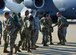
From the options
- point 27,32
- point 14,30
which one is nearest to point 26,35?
point 27,32

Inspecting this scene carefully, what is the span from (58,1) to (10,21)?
1775cm

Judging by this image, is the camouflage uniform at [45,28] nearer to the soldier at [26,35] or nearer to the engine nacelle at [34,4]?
the soldier at [26,35]

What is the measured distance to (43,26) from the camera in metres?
15.4

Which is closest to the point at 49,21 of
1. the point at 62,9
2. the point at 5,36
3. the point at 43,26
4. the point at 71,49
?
the point at 43,26

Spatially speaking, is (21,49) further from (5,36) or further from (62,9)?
(62,9)

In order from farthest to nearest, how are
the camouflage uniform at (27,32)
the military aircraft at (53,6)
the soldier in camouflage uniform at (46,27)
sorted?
the military aircraft at (53,6), the soldier in camouflage uniform at (46,27), the camouflage uniform at (27,32)

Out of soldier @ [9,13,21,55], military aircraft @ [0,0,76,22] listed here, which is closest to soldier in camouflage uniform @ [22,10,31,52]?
soldier @ [9,13,21,55]

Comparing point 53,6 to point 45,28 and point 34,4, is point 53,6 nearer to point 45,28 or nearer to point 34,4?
point 34,4

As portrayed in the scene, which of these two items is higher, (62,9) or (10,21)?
(62,9)

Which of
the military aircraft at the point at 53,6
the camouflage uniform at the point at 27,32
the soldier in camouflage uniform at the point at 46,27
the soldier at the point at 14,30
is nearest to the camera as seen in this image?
the soldier at the point at 14,30

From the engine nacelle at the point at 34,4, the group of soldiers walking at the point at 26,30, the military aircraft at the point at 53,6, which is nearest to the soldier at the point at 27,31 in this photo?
the group of soldiers walking at the point at 26,30

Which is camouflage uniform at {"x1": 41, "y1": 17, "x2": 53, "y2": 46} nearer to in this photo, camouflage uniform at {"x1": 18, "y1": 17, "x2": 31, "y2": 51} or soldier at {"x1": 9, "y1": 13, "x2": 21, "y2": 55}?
camouflage uniform at {"x1": 18, "y1": 17, "x2": 31, "y2": 51}

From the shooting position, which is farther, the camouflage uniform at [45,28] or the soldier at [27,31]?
the camouflage uniform at [45,28]

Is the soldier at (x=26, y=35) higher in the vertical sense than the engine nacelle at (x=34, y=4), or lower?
lower
